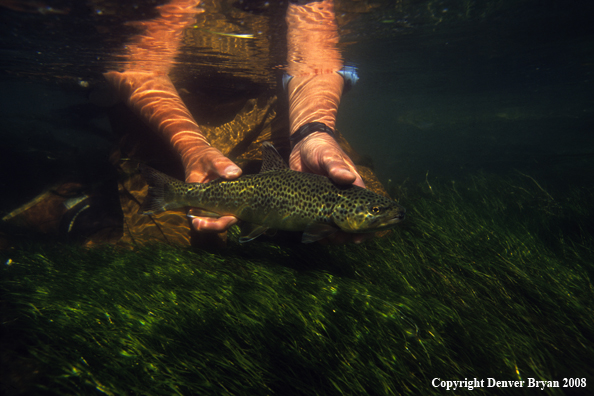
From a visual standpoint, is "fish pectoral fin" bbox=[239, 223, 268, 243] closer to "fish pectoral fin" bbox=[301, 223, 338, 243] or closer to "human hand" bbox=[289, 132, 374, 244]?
"fish pectoral fin" bbox=[301, 223, 338, 243]

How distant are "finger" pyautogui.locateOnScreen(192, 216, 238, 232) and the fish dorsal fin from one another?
0.89 m

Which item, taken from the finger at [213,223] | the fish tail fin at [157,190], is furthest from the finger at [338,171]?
the fish tail fin at [157,190]

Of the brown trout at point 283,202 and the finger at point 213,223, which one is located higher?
the brown trout at point 283,202

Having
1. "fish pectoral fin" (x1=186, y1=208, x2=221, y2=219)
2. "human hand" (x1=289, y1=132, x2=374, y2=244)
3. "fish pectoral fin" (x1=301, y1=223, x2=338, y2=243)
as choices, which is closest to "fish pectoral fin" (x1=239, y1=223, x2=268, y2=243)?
"fish pectoral fin" (x1=186, y1=208, x2=221, y2=219)

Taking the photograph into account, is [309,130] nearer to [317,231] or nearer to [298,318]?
[317,231]

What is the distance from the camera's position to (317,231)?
294 cm

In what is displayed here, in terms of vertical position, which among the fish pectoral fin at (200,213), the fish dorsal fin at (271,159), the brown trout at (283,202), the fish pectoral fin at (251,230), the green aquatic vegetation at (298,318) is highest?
the fish dorsal fin at (271,159)

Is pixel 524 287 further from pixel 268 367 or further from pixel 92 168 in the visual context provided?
pixel 92 168

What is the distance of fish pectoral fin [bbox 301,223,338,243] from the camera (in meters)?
2.88

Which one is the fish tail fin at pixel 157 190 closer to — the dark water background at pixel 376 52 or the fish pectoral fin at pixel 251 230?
the fish pectoral fin at pixel 251 230

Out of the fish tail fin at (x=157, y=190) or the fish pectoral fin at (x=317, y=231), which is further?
the fish tail fin at (x=157, y=190)

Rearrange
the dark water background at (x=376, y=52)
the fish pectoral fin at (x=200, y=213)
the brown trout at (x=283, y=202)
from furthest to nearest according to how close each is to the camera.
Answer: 1. the dark water background at (x=376, y=52)
2. the fish pectoral fin at (x=200, y=213)
3. the brown trout at (x=283, y=202)

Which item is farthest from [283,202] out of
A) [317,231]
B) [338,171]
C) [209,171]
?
[209,171]

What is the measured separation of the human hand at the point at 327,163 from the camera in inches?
Result: 120
